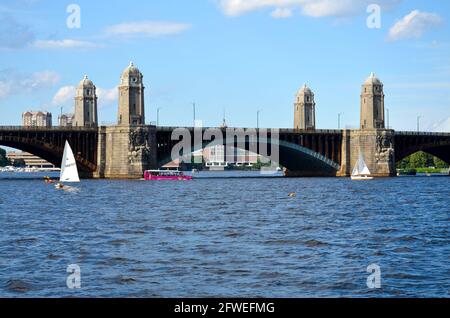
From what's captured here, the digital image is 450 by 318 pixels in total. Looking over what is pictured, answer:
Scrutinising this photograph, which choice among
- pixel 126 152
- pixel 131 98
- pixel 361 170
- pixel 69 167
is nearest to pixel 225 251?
pixel 69 167

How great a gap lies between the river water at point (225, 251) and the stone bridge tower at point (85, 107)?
106 m

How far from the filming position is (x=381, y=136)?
18850cm

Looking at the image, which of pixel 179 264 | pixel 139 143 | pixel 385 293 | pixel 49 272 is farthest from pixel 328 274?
pixel 139 143

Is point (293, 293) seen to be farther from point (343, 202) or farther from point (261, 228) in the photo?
point (343, 202)

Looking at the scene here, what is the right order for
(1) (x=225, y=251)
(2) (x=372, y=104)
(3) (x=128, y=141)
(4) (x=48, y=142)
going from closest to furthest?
1. (1) (x=225, y=251)
2. (4) (x=48, y=142)
3. (3) (x=128, y=141)
4. (2) (x=372, y=104)

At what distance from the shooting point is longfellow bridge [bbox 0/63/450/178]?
16112 cm

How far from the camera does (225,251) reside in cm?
4197

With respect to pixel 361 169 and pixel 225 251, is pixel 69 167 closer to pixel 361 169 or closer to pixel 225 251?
pixel 361 169

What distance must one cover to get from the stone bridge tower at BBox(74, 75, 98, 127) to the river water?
10593 cm

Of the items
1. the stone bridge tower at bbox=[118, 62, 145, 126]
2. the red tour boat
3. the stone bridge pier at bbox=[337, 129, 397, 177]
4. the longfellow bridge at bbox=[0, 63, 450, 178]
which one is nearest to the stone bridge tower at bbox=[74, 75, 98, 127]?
the longfellow bridge at bbox=[0, 63, 450, 178]

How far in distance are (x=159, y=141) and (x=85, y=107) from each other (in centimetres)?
2202

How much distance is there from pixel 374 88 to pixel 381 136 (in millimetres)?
13589

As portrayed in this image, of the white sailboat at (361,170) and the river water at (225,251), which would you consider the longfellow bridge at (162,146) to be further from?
the river water at (225,251)

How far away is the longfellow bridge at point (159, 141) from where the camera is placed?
16112 centimetres
